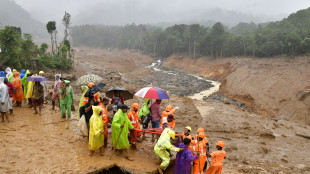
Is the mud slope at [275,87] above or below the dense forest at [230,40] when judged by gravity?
below

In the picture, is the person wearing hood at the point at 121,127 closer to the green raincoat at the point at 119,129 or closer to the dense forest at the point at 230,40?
the green raincoat at the point at 119,129

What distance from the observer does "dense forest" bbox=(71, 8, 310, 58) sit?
29844 millimetres

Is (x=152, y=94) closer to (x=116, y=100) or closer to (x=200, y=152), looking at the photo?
(x=116, y=100)

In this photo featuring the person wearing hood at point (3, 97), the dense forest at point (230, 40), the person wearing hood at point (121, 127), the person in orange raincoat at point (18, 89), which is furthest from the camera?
the dense forest at point (230, 40)

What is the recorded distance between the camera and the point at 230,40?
4006 centimetres

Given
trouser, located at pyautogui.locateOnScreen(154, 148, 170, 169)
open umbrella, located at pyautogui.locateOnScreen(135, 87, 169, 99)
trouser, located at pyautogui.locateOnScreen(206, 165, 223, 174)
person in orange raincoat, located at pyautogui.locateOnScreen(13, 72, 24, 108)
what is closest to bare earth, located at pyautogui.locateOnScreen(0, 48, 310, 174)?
trouser, located at pyautogui.locateOnScreen(154, 148, 170, 169)

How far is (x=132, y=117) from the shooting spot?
5621mm

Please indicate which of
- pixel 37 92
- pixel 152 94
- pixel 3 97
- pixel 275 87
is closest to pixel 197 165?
pixel 152 94

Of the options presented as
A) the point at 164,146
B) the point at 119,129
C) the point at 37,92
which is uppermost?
the point at 37,92

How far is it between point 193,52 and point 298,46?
88.7 feet

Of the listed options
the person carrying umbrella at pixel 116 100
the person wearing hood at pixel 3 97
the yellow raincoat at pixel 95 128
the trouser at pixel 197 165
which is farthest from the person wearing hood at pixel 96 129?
the person wearing hood at pixel 3 97

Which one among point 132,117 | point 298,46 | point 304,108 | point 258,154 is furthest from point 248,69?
point 132,117

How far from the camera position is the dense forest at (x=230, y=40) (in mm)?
29844

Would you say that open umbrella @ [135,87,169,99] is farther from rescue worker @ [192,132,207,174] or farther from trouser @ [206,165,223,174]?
trouser @ [206,165,223,174]
